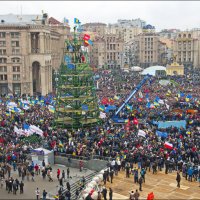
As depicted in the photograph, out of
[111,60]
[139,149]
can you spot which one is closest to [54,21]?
[111,60]

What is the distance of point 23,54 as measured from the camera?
75875mm

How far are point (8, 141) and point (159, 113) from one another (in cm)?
1884

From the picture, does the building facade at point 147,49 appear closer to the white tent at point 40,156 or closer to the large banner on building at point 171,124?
the large banner on building at point 171,124

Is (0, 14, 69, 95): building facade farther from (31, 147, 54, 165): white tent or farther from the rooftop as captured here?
(31, 147, 54, 165): white tent

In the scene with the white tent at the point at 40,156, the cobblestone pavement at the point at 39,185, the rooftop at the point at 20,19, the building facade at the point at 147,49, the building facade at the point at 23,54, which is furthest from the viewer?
the building facade at the point at 147,49

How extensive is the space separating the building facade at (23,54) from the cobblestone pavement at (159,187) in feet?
168

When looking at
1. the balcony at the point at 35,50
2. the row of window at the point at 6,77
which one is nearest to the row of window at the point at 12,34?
the balcony at the point at 35,50

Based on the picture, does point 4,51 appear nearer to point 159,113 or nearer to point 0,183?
point 159,113

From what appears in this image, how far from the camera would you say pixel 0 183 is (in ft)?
90.3

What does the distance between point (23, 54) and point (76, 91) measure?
38313mm

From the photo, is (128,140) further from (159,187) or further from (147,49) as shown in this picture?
(147,49)

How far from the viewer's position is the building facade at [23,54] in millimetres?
75188

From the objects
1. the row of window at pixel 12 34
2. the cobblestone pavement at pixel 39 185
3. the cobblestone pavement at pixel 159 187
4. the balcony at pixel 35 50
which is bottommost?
the cobblestone pavement at pixel 39 185

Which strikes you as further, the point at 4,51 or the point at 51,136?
A: the point at 4,51
